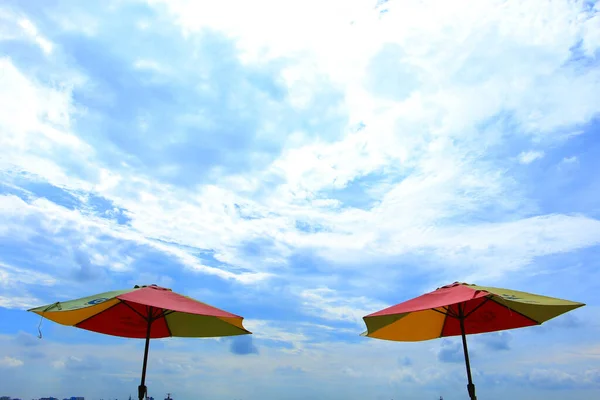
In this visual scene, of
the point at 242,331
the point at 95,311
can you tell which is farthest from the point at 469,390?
the point at 95,311

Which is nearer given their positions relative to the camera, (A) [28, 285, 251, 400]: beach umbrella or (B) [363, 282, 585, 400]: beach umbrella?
(B) [363, 282, 585, 400]: beach umbrella

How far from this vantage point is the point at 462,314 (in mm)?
9828

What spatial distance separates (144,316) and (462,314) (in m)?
7.13

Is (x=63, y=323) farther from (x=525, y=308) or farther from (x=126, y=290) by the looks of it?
(x=525, y=308)

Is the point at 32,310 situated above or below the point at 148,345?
above

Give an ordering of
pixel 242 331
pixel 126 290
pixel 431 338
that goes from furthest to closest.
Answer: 1. pixel 431 338
2. pixel 242 331
3. pixel 126 290

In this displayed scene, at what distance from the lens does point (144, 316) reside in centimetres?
983

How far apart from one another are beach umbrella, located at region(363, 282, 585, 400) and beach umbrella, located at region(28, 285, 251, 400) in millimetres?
3300

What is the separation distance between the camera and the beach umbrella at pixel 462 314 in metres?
7.89

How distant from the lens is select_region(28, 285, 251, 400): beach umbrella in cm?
801

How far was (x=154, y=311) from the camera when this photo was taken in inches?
404

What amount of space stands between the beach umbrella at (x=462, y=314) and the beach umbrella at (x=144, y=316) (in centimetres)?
330

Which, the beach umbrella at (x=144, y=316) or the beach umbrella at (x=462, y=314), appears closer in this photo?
the beach umbrella at (x=462, y=314)

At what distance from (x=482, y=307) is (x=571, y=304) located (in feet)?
8.19
